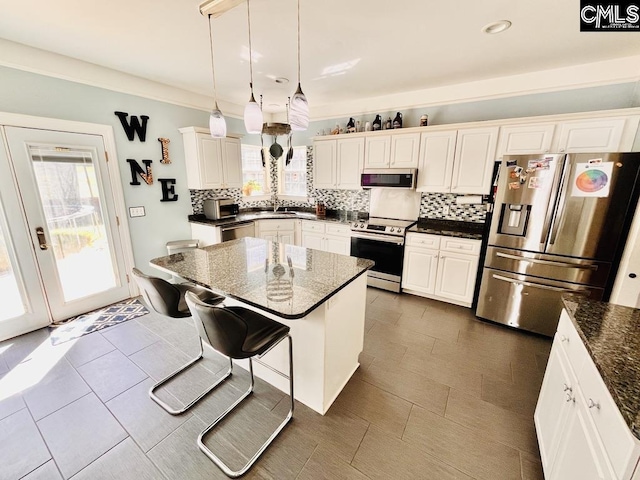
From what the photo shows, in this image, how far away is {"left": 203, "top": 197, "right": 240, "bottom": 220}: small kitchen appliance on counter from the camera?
158 inches

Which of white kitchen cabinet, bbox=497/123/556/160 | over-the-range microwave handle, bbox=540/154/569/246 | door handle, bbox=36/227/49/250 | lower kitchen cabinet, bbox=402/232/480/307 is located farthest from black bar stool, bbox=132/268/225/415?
white kitchen cabinet, bbox=497/123/556/160

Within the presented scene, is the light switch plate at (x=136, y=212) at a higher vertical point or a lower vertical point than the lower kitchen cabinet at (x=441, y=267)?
higher

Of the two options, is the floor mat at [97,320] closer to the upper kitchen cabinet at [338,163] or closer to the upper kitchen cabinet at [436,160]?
the upper kitchen cabinet at [338,163]

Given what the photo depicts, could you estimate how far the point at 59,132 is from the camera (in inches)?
108

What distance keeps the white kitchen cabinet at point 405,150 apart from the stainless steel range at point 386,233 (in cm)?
47

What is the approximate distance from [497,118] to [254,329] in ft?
12.1

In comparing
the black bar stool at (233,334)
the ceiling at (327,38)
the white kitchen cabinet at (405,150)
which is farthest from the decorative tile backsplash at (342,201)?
the black bar stool at (233,334)

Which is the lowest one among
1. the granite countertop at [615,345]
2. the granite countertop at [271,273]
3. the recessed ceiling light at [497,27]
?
the granite countertop at [615,345]

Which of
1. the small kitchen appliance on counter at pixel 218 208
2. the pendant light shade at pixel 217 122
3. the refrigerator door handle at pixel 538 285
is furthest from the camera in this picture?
the small kitchen appliance on counter at pixel 218 208

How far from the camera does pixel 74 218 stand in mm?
2957

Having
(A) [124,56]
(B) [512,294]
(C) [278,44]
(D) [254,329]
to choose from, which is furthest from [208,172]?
(B) [512,294]

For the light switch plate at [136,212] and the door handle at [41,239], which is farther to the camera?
the light switch plate at [136,212]

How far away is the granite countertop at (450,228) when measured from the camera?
321 cm

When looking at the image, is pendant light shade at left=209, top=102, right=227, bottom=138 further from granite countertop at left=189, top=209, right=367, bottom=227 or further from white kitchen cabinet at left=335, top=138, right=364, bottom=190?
white kitchen cabinet at left=335, top=138, right=364, bottom=190
